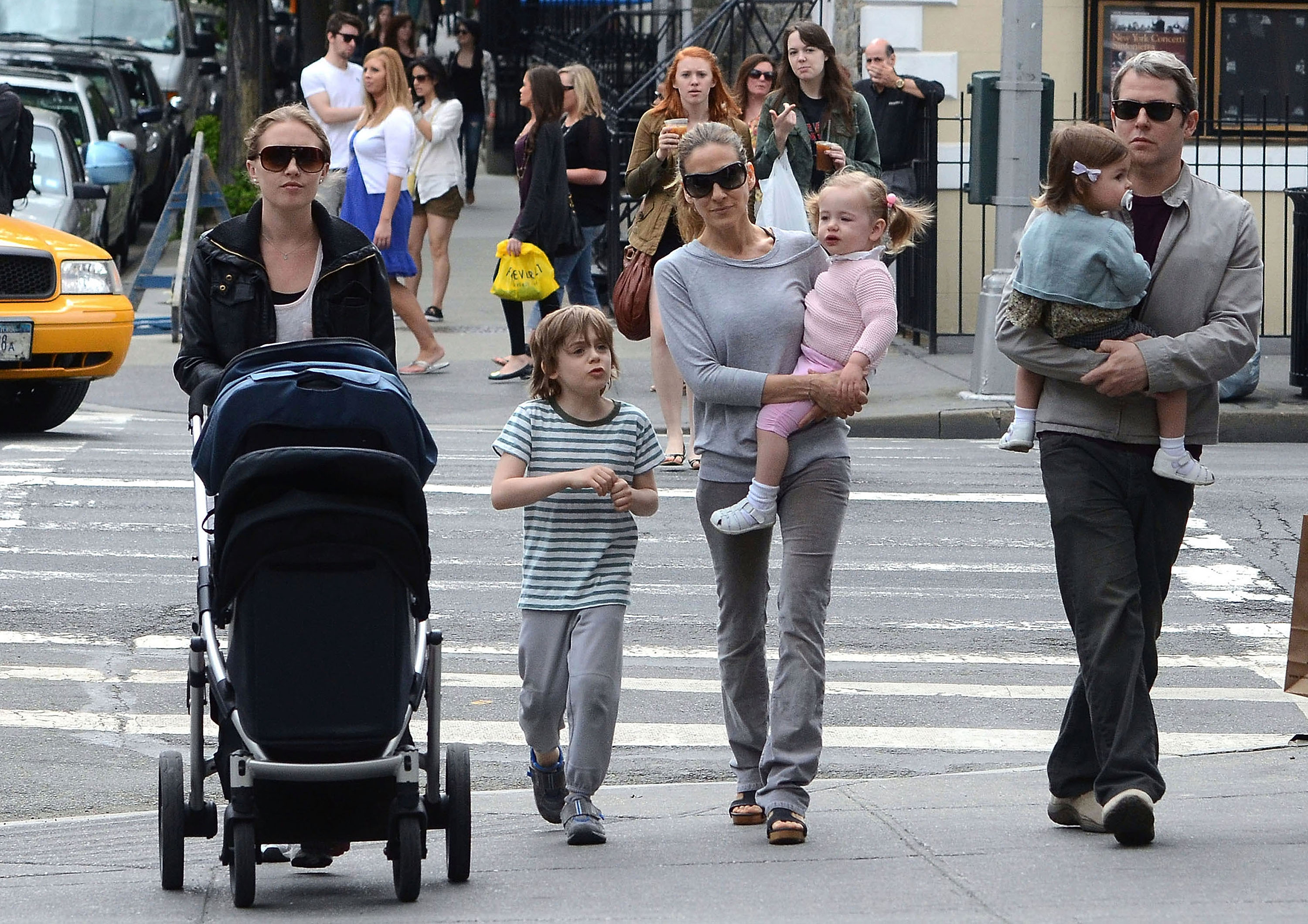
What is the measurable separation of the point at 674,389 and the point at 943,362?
16.6 ft

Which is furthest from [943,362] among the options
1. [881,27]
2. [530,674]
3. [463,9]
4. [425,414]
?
[463,9]

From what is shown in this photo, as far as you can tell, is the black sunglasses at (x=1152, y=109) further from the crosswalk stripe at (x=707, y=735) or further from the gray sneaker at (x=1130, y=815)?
the crosswalk stripe at (x=707, y=735)

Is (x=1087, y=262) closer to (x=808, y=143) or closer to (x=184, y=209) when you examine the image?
(x=808, y=143)

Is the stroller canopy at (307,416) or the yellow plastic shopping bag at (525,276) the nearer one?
the stroller canopy at (307,416)

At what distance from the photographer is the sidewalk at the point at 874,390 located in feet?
43.4

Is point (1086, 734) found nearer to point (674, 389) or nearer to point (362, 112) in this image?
point (674, 389)

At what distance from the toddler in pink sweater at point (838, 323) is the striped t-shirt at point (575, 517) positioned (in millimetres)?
272

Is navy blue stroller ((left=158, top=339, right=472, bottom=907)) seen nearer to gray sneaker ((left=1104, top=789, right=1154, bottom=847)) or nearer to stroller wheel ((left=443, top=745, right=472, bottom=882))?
stroller wheel ((left=443, top=745, right=472, bottom=882))

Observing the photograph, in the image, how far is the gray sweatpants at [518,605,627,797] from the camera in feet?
17.6

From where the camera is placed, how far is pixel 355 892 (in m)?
5.08

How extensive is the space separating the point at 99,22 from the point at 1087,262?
20.9m

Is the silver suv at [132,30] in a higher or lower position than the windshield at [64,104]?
higher

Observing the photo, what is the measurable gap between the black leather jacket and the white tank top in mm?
13

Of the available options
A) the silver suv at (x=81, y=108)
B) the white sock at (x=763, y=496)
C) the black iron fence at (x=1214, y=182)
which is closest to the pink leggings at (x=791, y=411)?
the white sock at (x=763, y=496)
